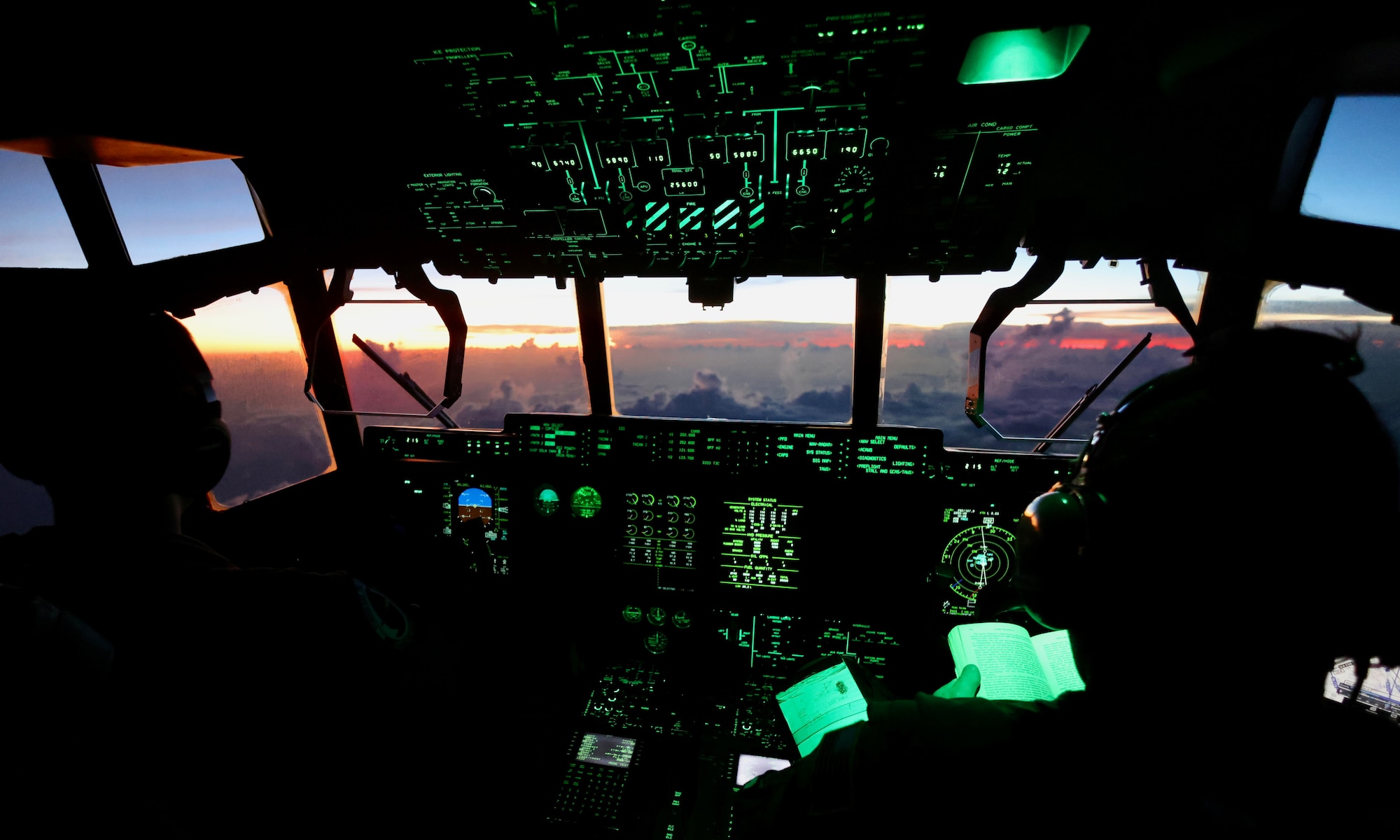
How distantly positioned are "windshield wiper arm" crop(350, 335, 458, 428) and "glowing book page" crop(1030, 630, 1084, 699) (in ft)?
6.71

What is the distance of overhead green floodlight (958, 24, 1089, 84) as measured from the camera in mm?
894

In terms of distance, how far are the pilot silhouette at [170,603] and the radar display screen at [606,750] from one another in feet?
2.01

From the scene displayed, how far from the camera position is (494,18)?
0.90 metres

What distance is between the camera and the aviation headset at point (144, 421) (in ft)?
2.38

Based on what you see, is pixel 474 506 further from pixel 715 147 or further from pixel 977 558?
pixel 977 558

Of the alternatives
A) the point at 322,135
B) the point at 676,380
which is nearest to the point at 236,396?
the point at 322,135

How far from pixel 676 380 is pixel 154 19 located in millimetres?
12578

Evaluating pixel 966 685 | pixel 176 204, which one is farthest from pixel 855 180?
pixel 176 204

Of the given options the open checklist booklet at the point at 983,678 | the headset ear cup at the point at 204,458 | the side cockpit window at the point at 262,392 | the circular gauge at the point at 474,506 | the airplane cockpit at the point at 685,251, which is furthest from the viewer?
the side cockpit window at the point at 262,392

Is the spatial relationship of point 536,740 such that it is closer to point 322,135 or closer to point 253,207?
point 322,135

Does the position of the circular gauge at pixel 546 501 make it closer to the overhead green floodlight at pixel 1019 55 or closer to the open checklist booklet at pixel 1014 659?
the open checklist booklet at pixel 1014 659

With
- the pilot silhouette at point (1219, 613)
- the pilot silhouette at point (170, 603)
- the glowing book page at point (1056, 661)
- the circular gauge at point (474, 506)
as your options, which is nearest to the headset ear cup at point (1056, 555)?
the pilot silhouette at point (1219, 613)

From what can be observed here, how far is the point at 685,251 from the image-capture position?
1.55 meters

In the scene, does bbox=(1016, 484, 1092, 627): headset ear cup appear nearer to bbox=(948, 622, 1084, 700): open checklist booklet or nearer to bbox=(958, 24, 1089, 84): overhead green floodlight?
bbox=(948, 622, 1084, 700): open checklist booklet
